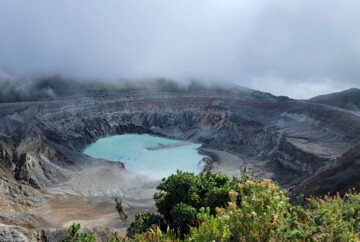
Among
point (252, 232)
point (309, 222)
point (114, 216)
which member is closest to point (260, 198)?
point (252, 232)

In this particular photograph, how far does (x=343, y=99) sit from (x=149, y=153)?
48221 mm

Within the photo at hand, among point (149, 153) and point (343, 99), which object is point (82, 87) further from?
point (343, 99)

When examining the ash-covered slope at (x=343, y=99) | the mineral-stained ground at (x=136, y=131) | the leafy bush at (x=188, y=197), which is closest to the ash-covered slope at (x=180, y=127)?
the mineral-stained ground at (x=136, y=131)

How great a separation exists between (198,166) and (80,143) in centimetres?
2672

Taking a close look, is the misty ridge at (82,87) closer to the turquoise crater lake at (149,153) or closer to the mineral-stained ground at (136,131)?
the mineral-stained ground at (136,131)

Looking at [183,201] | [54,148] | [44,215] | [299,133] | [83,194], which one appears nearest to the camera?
[183,201]

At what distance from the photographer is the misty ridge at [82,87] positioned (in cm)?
10088

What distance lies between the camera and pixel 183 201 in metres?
23.0

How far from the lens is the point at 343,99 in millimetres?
99875

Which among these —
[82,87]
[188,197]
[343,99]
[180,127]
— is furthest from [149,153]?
[188,197]

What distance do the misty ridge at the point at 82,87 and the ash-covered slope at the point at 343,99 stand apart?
30.8ft

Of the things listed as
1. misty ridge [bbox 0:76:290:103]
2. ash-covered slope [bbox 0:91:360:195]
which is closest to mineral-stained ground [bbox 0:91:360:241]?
ash-covered slope [bbox 0:91:360:195]

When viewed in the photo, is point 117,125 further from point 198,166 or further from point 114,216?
point 114,216

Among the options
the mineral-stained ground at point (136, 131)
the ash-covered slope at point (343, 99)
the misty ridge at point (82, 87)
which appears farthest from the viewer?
the misty ridge at point (82, 87)
